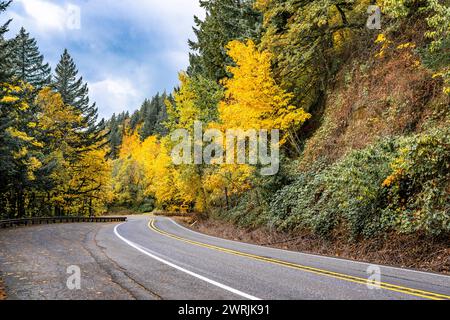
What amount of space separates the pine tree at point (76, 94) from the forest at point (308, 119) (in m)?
0.54

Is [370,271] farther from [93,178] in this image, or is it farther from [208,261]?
[93,178]

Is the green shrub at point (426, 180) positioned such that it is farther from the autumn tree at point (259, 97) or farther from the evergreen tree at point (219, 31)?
the evergreen tree at point (219, 31)

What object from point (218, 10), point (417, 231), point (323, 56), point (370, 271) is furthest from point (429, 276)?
point (218, 10)

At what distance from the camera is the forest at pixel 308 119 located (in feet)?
36.2

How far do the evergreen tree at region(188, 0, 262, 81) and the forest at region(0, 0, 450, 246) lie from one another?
127 millimetres

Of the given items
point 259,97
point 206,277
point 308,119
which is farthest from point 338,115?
point 206,277

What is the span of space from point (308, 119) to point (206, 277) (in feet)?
56.2

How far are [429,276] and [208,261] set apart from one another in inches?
222

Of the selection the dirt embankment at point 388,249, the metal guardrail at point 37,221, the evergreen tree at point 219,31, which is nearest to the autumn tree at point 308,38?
the evergreen tree at point 219,31

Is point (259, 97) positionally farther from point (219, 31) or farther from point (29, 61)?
point (29, 61)

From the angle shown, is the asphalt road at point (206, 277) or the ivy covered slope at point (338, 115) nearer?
the asphalt road at point (206, 277)

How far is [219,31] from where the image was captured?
3112cm

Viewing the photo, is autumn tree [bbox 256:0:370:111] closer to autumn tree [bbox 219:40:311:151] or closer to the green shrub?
autumn tree [bbox 219:40:311:151]

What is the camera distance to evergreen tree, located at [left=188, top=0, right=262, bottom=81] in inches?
1008
